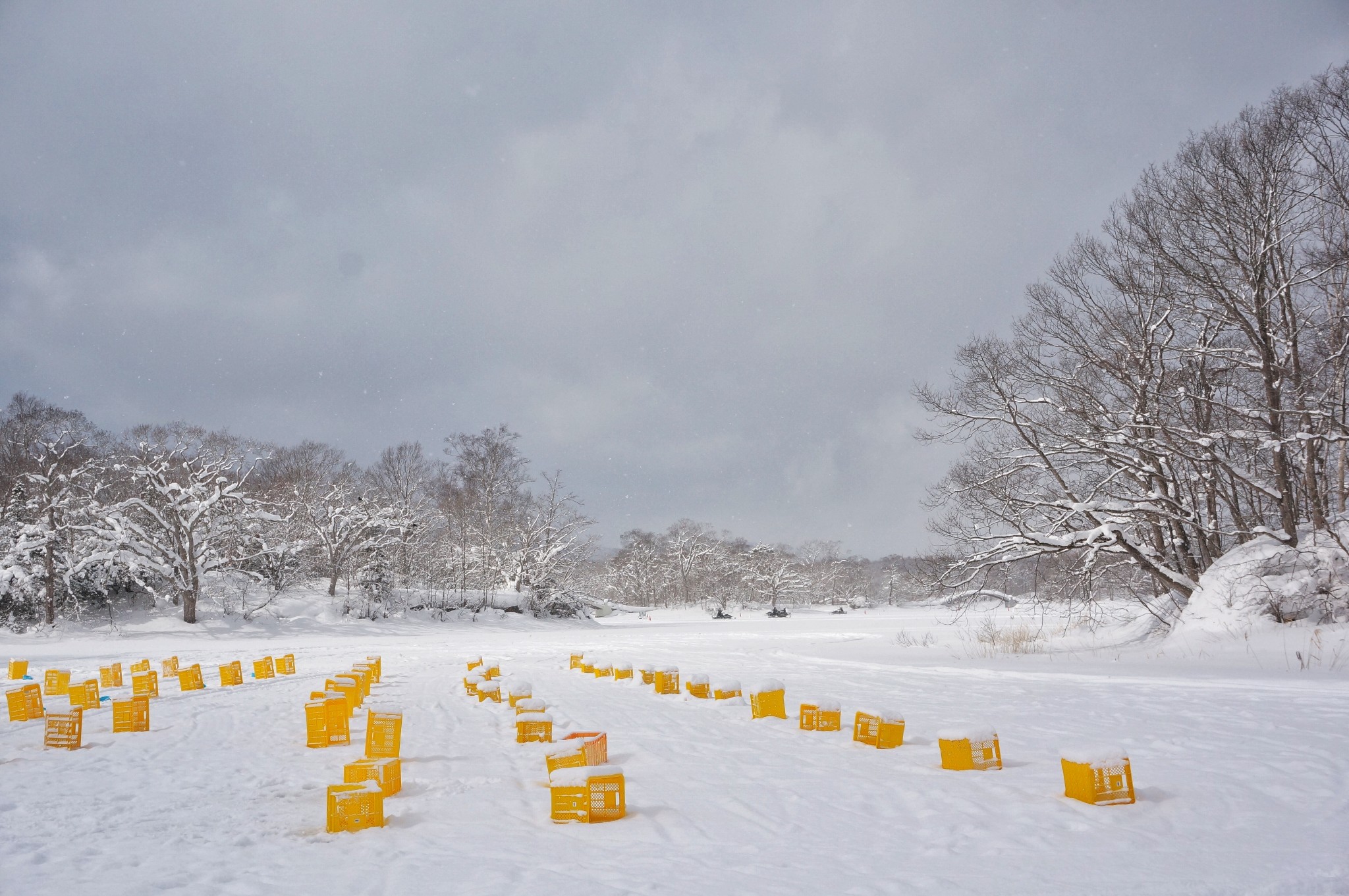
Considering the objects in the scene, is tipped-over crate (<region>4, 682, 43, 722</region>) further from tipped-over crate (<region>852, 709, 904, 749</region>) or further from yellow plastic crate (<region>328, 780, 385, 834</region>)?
tipped-over crate (<region>852, 709, 904, 749</region>)

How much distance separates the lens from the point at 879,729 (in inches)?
253

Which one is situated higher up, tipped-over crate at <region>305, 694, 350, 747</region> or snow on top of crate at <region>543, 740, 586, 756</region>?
snow on top of crate at <region>543, 740, 586, 756</region>

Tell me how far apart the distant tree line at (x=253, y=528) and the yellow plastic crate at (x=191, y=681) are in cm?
2022

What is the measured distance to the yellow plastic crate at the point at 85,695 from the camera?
30.0 feet

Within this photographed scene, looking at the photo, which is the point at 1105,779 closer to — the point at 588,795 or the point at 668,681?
the point at 588,795

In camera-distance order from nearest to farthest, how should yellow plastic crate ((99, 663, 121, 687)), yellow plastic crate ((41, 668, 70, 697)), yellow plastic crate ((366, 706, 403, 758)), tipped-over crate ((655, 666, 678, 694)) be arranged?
yellow plastic crate ((366, 706, 403, 758)) → tipped-over crate ((655, 666, 678, 694)) → yellow plastic crate ((41, 668, 70, 697)) → yellow plastic crate ((99, 663, 121, 687))

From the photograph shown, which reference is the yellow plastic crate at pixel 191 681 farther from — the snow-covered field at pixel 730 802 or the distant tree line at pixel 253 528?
the distant tree line at pixel 253 528

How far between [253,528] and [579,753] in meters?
34.5

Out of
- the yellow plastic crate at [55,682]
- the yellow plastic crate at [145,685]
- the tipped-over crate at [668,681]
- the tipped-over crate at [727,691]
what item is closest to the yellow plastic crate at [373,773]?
the tipped-over crate at [727,691]

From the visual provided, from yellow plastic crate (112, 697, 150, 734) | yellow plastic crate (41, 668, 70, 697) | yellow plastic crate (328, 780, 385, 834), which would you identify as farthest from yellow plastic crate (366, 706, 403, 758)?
yellow plastic crate (41, 668, 70, 697)

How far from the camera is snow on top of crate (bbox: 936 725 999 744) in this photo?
549 centimetres

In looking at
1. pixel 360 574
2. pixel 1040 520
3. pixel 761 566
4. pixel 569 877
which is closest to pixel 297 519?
pixel 360 574

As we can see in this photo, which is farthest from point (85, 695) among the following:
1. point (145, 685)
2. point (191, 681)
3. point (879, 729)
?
point (879, 729)

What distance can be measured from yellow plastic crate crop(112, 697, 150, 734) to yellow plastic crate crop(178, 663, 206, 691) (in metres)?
4.31
